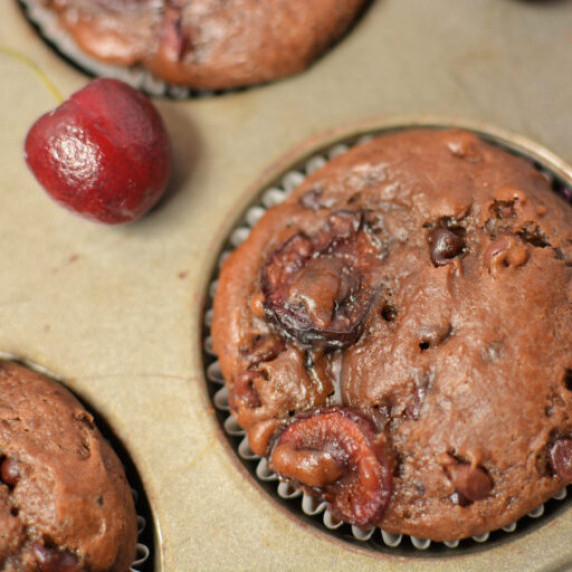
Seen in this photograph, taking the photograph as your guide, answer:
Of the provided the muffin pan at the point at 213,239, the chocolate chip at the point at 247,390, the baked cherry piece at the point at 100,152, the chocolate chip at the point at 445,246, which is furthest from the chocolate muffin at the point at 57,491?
the chocolate chip at the point at 445,246

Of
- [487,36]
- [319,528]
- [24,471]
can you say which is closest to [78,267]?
[24,471]

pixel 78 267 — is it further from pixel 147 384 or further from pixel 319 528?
pixel 319 528

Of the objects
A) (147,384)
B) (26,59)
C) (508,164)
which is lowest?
(147,384)

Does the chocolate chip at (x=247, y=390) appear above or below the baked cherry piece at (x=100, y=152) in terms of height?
below

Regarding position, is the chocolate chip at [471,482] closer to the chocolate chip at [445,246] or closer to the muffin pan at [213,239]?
the muffin pan at [213,239]

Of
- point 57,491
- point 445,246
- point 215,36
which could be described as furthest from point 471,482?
point 215,36

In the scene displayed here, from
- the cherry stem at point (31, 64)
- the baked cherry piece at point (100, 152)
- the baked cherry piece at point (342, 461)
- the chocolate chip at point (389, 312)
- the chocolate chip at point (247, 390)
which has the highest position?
the cherry stem at point (31, 64)

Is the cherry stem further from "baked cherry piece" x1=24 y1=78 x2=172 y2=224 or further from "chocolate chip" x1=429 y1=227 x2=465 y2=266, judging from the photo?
"chocolate chip" x1=429 y1=227 x2=465 y2=266

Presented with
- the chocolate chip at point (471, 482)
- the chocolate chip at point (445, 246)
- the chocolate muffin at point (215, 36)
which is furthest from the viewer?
the chocolate muffin at point (215, 36)
